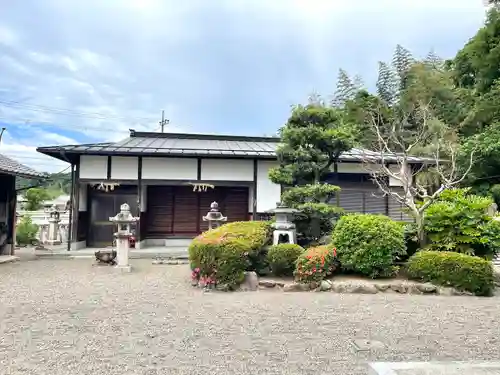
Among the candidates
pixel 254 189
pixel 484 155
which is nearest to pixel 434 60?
pixel 484 155

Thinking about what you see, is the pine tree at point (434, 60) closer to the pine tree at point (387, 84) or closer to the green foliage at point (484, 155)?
the pine tree at point (387, 84)

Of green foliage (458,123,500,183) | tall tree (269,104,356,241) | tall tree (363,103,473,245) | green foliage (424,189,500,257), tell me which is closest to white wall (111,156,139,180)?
tall tree (269,104,356,241)

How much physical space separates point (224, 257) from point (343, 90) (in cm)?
1868

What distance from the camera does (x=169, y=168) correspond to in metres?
10.8

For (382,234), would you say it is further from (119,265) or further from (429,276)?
(119,265)

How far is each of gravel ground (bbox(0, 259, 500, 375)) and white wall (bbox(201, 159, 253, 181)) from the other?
4.91 metres

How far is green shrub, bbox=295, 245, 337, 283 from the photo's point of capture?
6121 mm

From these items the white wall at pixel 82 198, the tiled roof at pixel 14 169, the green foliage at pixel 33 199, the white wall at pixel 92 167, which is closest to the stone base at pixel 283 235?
the white wall at pixel 92 167

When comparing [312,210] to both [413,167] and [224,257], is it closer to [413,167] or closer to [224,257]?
[224,257]

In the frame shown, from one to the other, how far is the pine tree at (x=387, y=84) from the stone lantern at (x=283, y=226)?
16266mm

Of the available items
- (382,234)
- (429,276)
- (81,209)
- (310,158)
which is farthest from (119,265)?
(429,276)

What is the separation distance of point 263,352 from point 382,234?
3.58 meters

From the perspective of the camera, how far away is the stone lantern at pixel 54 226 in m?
12.6

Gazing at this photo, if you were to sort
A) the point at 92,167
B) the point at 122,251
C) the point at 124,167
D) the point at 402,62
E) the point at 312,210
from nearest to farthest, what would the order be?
the point at 312,210
the point at 122,251
the point at 92,167
the point at 124,167
the point at 402,62
